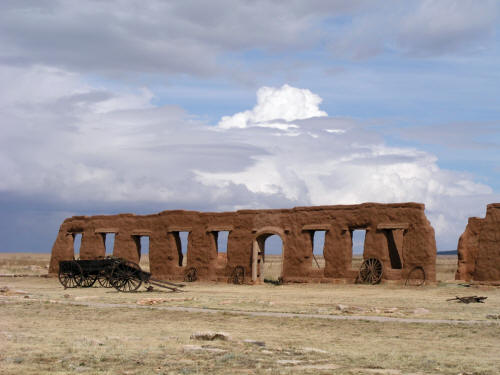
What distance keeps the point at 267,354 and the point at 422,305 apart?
11.0 meters

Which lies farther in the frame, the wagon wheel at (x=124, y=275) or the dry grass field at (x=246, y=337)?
the wagon wheel at (x=124, y=275)

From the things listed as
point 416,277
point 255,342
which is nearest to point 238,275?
point 416,277

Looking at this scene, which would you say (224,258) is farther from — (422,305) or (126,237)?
(422,305)

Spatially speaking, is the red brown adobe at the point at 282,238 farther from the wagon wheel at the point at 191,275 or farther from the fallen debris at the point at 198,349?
the fallen debris at the point at 198,349

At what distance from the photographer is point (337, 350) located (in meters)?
11.3

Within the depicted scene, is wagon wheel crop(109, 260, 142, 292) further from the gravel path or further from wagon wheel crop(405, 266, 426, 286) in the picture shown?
wagon wheel crop(405, 266, 426, 286)

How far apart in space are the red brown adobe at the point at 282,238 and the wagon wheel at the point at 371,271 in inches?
10.2

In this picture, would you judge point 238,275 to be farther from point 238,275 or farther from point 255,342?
point 255,342

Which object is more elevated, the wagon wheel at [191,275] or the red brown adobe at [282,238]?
the red brown adobe at [282,238]

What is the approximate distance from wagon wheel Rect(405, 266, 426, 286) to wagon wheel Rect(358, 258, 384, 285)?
4.29 feet

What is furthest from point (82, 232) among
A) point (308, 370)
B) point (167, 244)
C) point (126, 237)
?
point (308, 370)

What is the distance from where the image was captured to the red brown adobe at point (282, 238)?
29359 millimetres

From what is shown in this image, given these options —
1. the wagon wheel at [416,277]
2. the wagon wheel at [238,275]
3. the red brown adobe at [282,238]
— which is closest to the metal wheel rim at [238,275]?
the wagon wheel at [238,275]

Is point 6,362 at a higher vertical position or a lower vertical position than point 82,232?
lower
